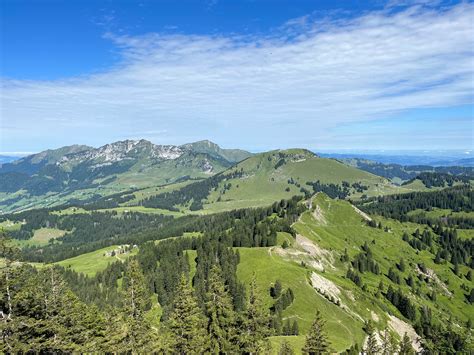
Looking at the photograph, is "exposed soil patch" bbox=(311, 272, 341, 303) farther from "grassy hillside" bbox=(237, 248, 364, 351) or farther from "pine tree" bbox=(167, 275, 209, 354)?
"pine tree" bbox=(167, 275, 209, 354)

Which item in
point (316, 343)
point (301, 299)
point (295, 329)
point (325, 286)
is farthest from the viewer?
point (325, 286)

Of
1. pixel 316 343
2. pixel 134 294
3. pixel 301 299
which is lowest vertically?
pixel 301 299

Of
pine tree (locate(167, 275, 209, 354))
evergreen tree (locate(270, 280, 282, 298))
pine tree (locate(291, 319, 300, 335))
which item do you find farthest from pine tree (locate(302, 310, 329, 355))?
evergreen tree (locate(270, 280, 282, 298))

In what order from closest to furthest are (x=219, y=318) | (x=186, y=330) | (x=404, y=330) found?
(x=186, y=330) < (x=219, y=318) < (x=404, y=330)

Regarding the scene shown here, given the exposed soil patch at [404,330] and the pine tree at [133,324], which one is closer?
the pine tree at [133,324]

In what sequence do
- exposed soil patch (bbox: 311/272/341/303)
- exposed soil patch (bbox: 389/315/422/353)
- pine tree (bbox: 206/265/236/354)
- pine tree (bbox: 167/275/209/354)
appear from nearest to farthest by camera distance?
pine tree (bbox: 167/275/209/354), pine tree (bbox: 206/265/236/354), exposed soil patch (bbox: 311/272/341/303), exposed soil patch (bbox: 389/315/422/353)

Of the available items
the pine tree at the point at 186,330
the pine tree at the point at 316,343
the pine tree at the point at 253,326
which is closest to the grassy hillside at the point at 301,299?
the pine tree at the point at 316,343

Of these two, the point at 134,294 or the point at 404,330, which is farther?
the point at 404,330

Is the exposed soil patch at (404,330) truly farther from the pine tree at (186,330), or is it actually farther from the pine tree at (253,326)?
the pine tree at (186,330)

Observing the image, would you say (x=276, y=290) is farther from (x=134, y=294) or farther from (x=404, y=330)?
(x=134, y=294)

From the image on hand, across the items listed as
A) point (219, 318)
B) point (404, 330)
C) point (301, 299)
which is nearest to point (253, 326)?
point (219, 318)

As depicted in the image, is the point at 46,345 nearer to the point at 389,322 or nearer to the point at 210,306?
the point at 210,306

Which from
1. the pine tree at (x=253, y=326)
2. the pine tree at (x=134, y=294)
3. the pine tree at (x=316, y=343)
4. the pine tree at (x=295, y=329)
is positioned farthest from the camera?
the pine tree at (x=295, y=329)

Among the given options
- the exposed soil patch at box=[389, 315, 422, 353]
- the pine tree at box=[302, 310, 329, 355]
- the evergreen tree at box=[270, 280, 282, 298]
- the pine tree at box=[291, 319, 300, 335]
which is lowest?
the exposed soil patch at box=[389, 315, 422, 353]
